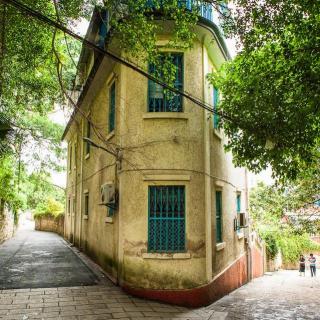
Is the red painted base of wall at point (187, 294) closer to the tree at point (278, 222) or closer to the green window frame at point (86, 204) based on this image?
the tree at point (278, 222)

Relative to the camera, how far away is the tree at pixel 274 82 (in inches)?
276

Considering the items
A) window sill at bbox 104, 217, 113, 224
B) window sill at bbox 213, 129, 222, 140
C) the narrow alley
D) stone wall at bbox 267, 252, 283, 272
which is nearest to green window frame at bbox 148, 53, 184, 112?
window sill at bbox 213, 129, 222, 140

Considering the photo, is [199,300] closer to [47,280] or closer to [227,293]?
[227,293]

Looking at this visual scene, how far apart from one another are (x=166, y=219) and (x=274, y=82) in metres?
4.11

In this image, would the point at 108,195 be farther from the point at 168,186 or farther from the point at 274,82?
the point at 274,82

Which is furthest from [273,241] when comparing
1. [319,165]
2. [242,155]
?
[242,155]

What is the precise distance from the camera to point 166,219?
361 inches

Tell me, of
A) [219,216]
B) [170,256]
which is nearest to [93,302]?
[170,256]

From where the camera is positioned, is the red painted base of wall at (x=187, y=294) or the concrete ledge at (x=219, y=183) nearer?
A: the red painted base of wall at (x=187, y=294)

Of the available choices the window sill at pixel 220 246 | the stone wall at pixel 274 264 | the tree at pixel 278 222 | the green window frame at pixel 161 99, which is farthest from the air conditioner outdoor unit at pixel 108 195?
the stone wall at pixel 274 264

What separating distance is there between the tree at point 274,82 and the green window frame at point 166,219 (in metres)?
1.99

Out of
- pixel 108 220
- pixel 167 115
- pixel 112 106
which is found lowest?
pixel 108 220

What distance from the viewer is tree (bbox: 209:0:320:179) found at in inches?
276

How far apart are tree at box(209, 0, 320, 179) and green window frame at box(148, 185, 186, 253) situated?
1.99 meters
